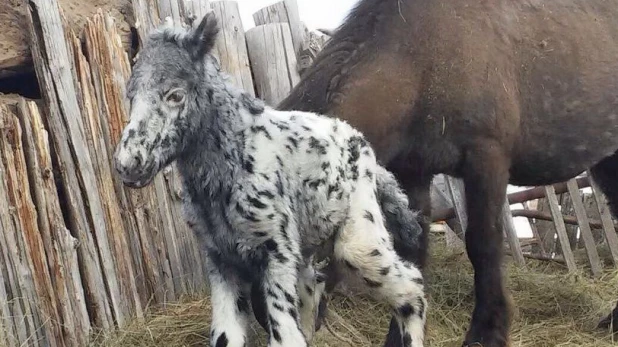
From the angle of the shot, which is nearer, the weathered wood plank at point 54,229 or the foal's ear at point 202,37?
the foal's ear at point 202,37

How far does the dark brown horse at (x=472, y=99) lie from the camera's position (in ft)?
16.5

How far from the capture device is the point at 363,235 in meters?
4.20

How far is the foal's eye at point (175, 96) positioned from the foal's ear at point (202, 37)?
18 centimetres

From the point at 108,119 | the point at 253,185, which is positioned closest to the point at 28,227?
the point at 108,119

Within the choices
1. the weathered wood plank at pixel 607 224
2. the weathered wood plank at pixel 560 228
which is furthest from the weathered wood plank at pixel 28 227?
the weathered wood plank at pixel 607 224

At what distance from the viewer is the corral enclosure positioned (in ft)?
15.1

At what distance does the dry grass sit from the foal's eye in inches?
62.2

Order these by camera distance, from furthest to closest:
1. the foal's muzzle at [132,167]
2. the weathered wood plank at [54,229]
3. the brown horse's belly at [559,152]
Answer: the brown horse's belly at [559,152]
the weathered wood plank at [54,229]
the foal's muzzle at [132,167]

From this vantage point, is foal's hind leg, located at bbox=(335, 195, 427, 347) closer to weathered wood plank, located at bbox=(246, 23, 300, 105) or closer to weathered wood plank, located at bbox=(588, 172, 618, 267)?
weathered wood plank, located at bbox=(246, 23, 300, 105)

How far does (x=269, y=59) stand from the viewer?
6094 millimetres

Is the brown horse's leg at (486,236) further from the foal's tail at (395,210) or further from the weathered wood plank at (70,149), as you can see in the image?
the weathered wood plank at (70,149)

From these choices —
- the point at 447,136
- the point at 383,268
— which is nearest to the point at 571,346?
the point at 447,136

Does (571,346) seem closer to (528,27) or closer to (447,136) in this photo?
(447,136)

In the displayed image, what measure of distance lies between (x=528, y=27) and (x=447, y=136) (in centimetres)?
109
